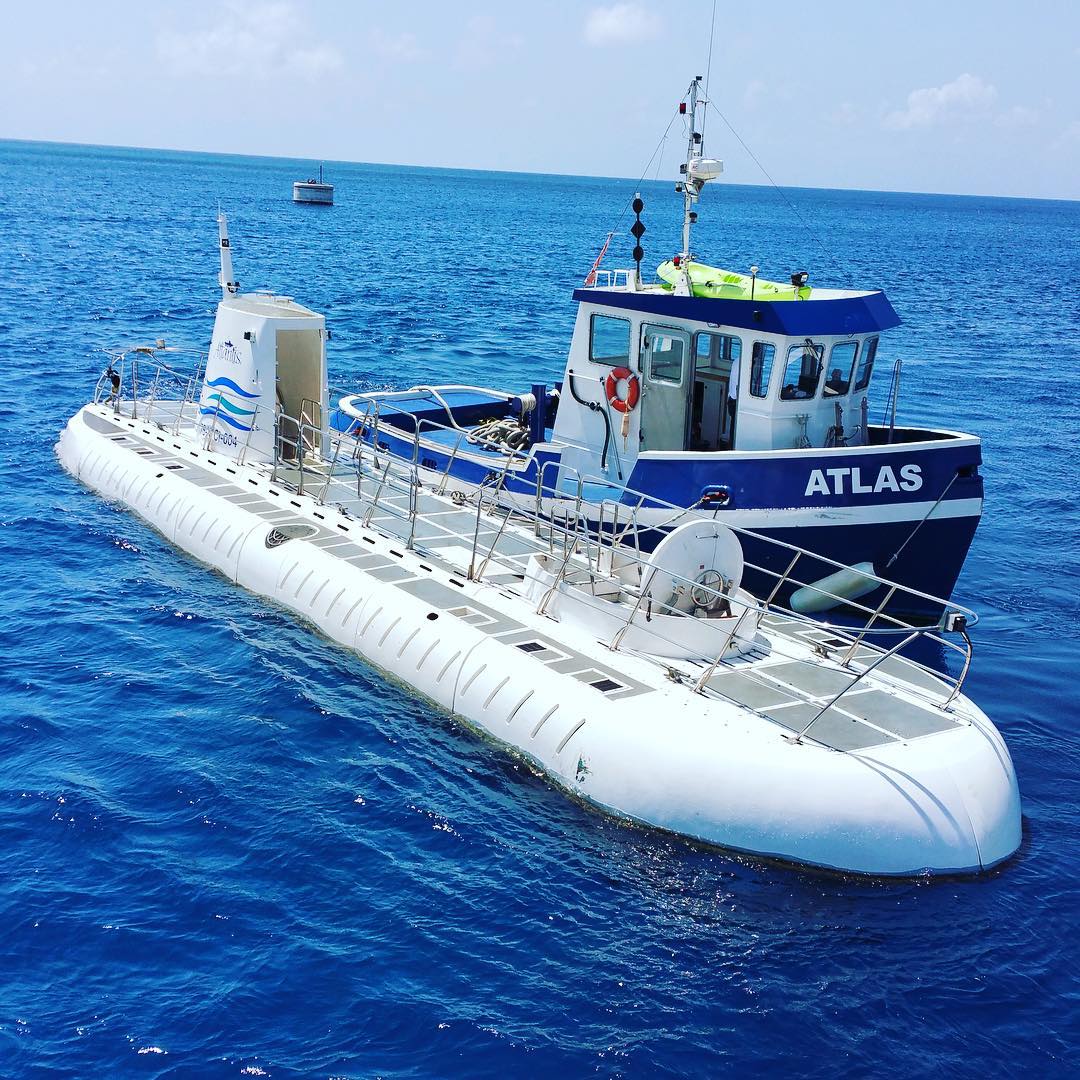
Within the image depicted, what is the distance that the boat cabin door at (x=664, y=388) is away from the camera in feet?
65.5

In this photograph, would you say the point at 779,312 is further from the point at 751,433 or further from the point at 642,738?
the point at 642,738

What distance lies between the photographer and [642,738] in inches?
522

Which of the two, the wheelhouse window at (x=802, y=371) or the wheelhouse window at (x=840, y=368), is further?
the wheelhouse window at (x=840, y=368)

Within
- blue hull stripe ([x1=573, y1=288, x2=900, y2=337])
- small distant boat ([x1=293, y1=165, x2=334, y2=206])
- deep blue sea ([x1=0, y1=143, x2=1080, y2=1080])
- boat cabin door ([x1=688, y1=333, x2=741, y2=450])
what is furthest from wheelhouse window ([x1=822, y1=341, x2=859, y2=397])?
small distant boat ([x1=293, y1=165, x2=334, y2=206])

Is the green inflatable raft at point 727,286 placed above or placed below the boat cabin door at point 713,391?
above

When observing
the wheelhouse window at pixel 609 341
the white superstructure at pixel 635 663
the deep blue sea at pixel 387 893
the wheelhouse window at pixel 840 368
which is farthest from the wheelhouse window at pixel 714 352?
the deep blue sea at pixel 387 893

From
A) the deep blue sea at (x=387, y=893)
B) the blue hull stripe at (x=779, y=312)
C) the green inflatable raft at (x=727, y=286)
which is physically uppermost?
the green inflatable raft at (x=727, y=286)

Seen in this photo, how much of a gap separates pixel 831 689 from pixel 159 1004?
823 cm

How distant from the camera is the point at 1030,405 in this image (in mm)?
40344

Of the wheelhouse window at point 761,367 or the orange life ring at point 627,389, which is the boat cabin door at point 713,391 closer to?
the wheelhouse window at point 761,367

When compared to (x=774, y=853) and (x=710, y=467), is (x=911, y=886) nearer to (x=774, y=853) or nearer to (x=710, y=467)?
(x=774, y=853)

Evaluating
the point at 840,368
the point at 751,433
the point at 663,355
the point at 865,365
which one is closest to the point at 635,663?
the point at 751,433

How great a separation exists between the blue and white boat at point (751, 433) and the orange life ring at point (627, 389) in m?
0.02

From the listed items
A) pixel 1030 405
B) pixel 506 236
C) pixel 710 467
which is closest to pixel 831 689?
pixel 710 467
